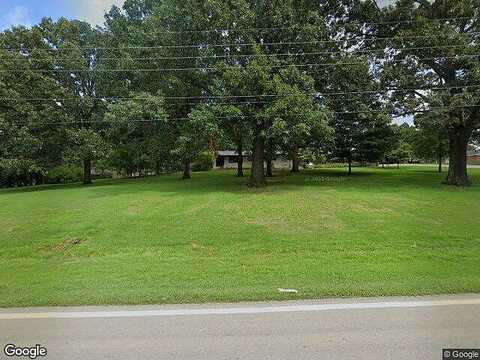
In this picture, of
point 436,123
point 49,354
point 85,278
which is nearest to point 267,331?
point 49,354

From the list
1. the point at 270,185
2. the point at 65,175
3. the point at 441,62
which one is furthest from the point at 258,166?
the point at 65,175

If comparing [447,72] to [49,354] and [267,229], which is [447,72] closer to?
[267,229]

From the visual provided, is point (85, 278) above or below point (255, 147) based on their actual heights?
below

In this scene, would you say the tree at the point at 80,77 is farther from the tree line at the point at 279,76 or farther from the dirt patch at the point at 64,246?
the dirt patch at the point at 64,246

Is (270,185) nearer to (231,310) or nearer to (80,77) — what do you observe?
(231,310)

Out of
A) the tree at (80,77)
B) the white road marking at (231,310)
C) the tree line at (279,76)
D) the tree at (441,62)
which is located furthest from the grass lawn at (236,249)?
the tree at (80,77)

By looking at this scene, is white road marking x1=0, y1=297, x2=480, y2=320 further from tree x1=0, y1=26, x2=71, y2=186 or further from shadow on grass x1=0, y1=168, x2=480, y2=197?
tree x1=0, y1=26, x2=71, y2=186

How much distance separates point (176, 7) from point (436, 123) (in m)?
15.2

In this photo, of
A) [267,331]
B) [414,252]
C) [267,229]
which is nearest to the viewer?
[267,331]

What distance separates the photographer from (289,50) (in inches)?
753

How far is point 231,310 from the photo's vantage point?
15.1ft

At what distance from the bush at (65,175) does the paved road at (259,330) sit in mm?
37125

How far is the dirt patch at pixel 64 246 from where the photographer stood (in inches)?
342

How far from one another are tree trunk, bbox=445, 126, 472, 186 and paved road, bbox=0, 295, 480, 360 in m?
18.3
